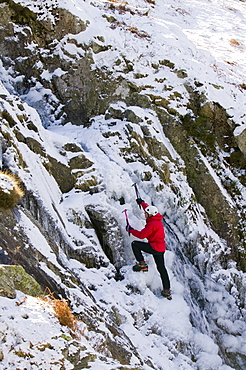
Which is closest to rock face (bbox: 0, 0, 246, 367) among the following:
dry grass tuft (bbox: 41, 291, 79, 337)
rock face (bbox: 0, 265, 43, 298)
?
rock face (bbox: 0, 265, 43, 298)

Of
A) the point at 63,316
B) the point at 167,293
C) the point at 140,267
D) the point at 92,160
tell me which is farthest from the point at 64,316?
the point at 92,160

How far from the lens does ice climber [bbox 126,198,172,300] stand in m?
6.82

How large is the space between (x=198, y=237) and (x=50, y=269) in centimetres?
501

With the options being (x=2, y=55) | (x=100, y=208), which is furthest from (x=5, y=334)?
(x=2, y=55)

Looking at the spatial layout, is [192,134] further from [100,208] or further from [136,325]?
[136,325]

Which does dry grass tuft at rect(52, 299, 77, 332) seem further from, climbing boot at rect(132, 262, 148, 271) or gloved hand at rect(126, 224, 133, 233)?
gloved hand at rect(126, 224, 133, 233)

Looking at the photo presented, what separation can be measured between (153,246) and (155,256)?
0.24 metres

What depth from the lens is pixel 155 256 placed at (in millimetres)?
6902

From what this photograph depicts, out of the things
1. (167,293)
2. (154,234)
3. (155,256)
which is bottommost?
(167,293)

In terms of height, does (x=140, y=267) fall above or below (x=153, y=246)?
below

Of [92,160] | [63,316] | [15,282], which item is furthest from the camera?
[92,160]

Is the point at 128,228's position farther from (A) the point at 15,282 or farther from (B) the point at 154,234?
(A) the point at 15,282

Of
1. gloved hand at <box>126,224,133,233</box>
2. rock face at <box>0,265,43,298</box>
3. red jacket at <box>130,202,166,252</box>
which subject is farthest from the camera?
gloved hand at <box>126,224,133,233</box>

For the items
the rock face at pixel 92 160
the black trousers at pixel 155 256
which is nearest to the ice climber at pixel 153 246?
the black trousers at pixel 155 256
